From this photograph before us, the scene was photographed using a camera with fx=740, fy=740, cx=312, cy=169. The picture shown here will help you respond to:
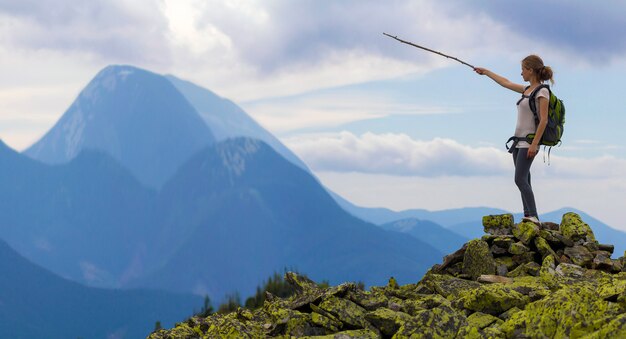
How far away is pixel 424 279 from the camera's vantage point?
1683cm

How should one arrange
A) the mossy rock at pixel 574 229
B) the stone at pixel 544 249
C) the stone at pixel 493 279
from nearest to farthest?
the stone at pixel 493 279 → the stone at pixel 544 249 → the mossy rock at pixel 574 229

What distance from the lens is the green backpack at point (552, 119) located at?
1683 centimetres

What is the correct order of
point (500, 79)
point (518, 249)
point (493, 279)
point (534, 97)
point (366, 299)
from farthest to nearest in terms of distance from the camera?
point (500, 79) → point (518, 249) → point (534, 97) → point (493, 279) → point (366, 299)

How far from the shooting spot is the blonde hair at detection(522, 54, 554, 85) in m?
16.8

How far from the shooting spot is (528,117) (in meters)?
17.0

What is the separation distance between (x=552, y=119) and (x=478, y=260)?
12.0ft

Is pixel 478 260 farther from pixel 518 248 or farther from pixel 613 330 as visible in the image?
pixel 613 330

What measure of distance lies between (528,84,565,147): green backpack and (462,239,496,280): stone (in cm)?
279

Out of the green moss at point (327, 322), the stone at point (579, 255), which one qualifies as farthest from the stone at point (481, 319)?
the stone at point (579, 255)

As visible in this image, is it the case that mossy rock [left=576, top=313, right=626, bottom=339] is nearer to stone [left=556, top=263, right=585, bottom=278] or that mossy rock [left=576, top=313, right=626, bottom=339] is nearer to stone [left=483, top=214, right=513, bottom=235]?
stone [left=556, top=263, right=585, bottom=278]

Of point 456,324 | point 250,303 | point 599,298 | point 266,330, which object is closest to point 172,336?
point 266,330

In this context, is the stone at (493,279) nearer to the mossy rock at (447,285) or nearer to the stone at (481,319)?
the mossy rock at (447,285)

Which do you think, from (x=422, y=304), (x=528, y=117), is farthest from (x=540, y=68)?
(x=422, y=304)

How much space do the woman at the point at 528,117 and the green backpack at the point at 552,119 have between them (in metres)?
0.09
